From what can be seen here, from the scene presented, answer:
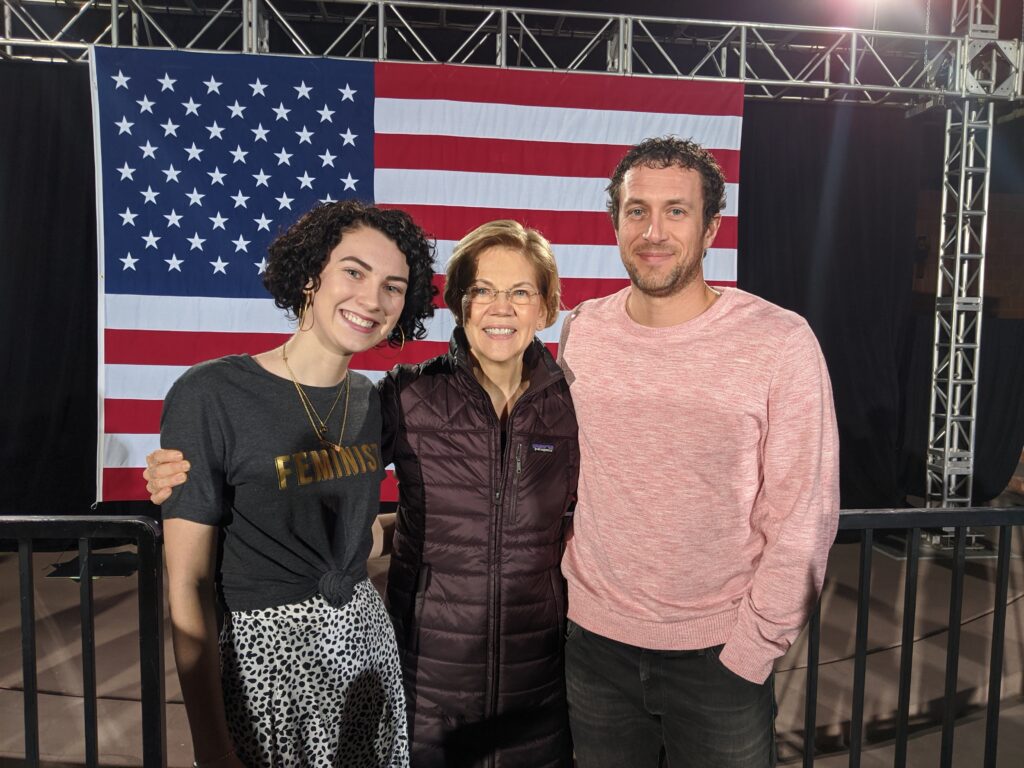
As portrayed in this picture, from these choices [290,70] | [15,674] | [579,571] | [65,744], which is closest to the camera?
[579,571]

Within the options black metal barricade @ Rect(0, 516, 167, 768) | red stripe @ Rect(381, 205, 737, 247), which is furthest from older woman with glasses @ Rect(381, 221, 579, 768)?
red stripe @ Rect(381, 205, 737, 247)

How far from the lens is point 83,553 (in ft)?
4.78

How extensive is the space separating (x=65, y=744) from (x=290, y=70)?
12.5 ft

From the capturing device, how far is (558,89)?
4785 mm

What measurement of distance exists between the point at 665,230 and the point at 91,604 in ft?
4.51

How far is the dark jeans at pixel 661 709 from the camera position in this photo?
4.69 feet

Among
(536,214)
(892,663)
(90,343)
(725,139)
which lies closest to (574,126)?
(536,214)

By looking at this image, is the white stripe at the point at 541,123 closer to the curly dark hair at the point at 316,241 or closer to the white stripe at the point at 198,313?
the white stripe at the point at 198,313

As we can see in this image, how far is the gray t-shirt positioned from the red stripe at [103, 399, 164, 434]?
11.7 feet

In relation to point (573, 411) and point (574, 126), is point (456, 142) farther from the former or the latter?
point (573, 411)

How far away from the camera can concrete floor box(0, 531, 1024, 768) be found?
2.82 metres

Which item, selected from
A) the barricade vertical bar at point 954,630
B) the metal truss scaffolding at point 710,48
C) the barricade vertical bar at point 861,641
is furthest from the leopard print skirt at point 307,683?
the metal truss scaffolding at point 710,48

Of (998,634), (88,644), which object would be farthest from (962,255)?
(88,644)

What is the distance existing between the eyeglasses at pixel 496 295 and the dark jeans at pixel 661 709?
2.37ft
